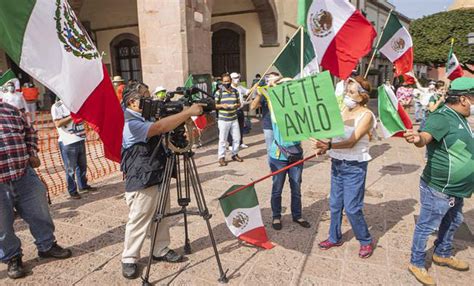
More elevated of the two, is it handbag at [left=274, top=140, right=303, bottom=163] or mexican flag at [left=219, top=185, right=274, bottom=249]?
handbag at [left=274, top=140, right=303, bottom=163]

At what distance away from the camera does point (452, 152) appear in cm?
270

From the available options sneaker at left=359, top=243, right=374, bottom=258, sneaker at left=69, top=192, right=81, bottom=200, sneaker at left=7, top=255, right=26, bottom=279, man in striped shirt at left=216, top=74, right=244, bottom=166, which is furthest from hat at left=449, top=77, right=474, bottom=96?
sneaker at left=69, top=192, right=81, bottom=200

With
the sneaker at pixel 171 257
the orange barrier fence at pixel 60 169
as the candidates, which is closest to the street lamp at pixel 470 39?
the orange barrier fence at pixel 60 169

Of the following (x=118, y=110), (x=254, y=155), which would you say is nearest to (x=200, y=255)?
(x=118, y=110)

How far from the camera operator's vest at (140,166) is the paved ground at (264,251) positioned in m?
0.89

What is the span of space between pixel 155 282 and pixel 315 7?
3.23m

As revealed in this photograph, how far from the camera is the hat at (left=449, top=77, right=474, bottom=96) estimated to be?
8.83ft

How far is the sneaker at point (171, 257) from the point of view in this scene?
326cm

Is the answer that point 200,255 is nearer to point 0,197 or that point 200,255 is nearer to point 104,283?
point 104,283

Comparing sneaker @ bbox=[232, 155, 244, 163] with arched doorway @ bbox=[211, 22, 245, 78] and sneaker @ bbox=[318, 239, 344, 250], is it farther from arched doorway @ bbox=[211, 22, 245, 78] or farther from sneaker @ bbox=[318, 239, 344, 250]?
arched doorway @ bbox=[211, 22, 245, 78]

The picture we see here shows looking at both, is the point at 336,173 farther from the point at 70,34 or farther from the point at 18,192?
the point at 18,192

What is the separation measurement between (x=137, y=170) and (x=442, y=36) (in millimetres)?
24325

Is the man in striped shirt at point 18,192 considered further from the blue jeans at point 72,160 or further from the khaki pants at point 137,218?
the blue jeans at point 72,160

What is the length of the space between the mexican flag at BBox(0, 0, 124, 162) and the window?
13.6 meters
